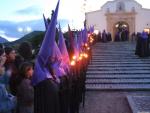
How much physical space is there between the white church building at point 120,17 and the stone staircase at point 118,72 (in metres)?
29.8

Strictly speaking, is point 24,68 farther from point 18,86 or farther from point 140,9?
point 140,9

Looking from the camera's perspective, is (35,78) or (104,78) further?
(104,78)

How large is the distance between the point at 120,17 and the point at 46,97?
5029 centimetres

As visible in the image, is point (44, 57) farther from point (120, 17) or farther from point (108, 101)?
point (120, 17)

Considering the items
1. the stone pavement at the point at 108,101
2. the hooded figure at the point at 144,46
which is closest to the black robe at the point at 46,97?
the stone pavement at the point at 108,101

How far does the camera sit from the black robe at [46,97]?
299 inches

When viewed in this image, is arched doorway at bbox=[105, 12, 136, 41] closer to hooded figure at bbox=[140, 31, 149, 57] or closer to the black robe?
hooded figure at bbox=[140, 31, 149, 57]

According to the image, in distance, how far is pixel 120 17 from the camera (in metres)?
57.2

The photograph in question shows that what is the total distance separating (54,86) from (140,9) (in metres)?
51.4

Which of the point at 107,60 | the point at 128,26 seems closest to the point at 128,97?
the point at 107,60

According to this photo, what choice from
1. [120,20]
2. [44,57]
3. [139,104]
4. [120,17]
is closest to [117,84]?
[139,104]

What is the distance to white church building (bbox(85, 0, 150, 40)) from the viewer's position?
56.5m

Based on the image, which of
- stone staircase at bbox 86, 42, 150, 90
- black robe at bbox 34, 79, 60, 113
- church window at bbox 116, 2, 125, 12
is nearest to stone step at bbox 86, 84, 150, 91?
stone staircase at bbox 86, 42, 150, 90

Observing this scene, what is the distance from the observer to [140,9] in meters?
57.9
